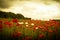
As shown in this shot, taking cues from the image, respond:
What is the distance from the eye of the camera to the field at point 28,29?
2.25 m

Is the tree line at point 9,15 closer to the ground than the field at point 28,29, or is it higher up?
higher up

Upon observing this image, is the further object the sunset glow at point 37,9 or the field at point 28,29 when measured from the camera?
the sunset glow at point 37,9

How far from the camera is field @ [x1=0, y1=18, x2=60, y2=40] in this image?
2.25 metres

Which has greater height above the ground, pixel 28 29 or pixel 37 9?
pixel 37 9

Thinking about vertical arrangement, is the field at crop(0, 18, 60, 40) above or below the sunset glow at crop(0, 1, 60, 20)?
below

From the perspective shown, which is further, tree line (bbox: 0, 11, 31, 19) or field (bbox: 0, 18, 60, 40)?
tree line (bbox: 0, 11, 31, 19)

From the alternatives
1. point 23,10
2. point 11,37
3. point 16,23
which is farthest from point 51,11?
point 11,37

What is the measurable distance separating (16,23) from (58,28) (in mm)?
614

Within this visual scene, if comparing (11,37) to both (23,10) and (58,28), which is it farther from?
(58,28)

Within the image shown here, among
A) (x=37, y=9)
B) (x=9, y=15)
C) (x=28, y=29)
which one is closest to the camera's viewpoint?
(x=28, y=29)

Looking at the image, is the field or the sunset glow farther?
the sunset glow

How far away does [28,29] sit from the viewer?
7.83ft

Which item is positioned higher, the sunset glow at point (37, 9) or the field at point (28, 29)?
the sunset glow at point (37, 9)

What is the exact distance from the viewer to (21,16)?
2.54m
